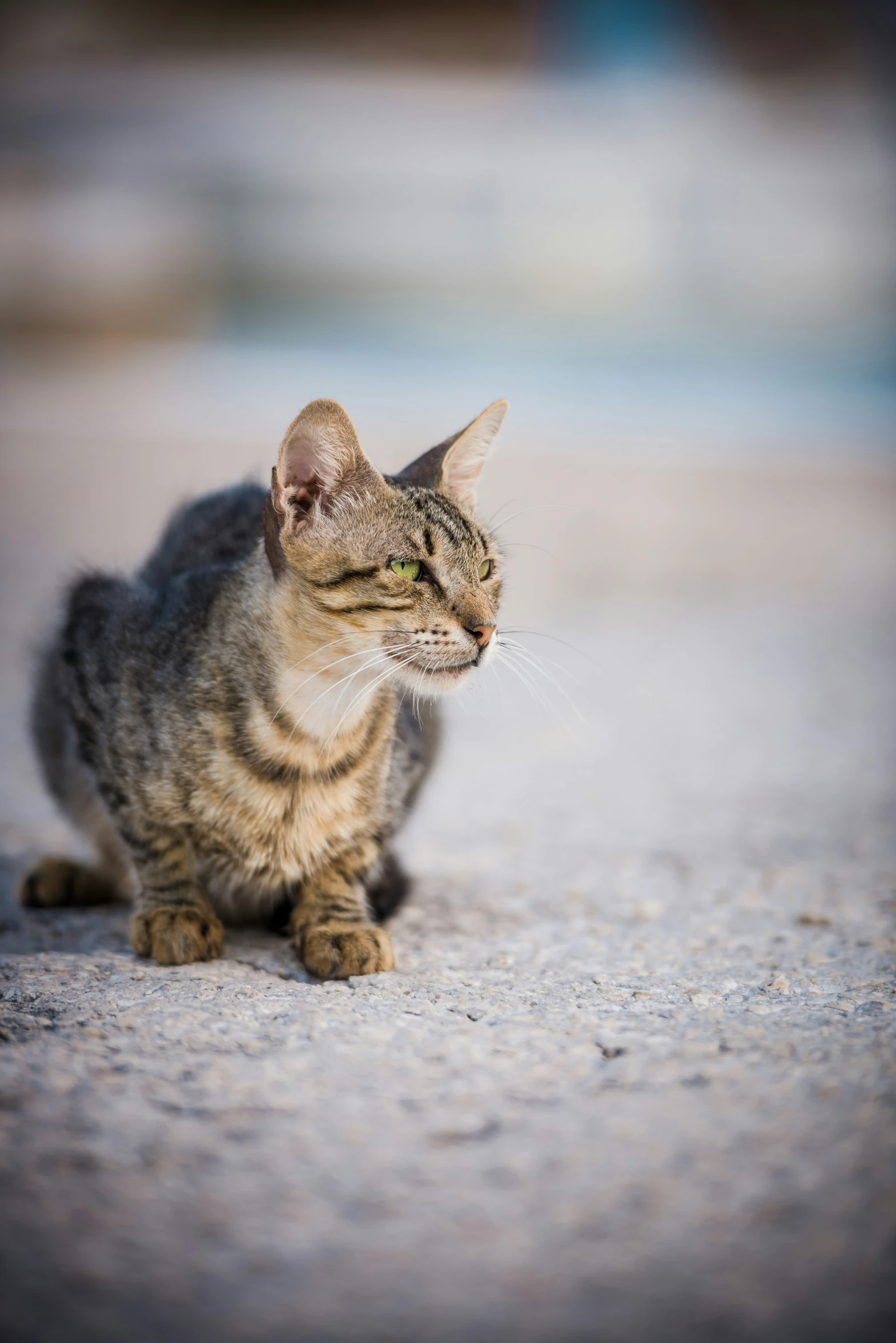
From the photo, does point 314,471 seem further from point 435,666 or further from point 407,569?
point 435,666

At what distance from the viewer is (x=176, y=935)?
2.22 metres

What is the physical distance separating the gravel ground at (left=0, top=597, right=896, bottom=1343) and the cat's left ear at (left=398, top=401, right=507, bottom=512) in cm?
50

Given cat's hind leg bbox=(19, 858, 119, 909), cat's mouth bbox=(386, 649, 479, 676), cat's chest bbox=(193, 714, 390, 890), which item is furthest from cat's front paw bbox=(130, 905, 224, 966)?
cat's mouth bbox=(386, 649, 479, 676)

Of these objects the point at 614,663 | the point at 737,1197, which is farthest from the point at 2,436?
the point at 737,1197

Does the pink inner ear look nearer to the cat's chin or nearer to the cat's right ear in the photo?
the cat's right ear

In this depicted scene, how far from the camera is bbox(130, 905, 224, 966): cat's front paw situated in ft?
7.25

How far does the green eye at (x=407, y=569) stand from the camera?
2.21 m

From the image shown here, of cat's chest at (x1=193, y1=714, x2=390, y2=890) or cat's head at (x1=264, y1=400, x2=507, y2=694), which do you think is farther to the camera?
cat's chest at (x1=193, y1=714, x2=390, y2=890)

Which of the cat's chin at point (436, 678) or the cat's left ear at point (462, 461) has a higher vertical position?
the cat's left ear at point (462, 461)

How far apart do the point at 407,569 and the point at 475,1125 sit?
1.10 meters

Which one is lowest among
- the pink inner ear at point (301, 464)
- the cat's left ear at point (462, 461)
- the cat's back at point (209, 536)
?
the cat's back at point (209, 536)

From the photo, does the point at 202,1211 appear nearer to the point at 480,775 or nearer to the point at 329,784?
the point at 329,784

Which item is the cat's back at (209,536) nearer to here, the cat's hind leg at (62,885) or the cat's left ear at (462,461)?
the cat's left ear at (462,461)

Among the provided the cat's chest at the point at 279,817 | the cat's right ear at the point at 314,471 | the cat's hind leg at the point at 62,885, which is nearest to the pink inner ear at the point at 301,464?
the cat's right ear at the point at 314,471
